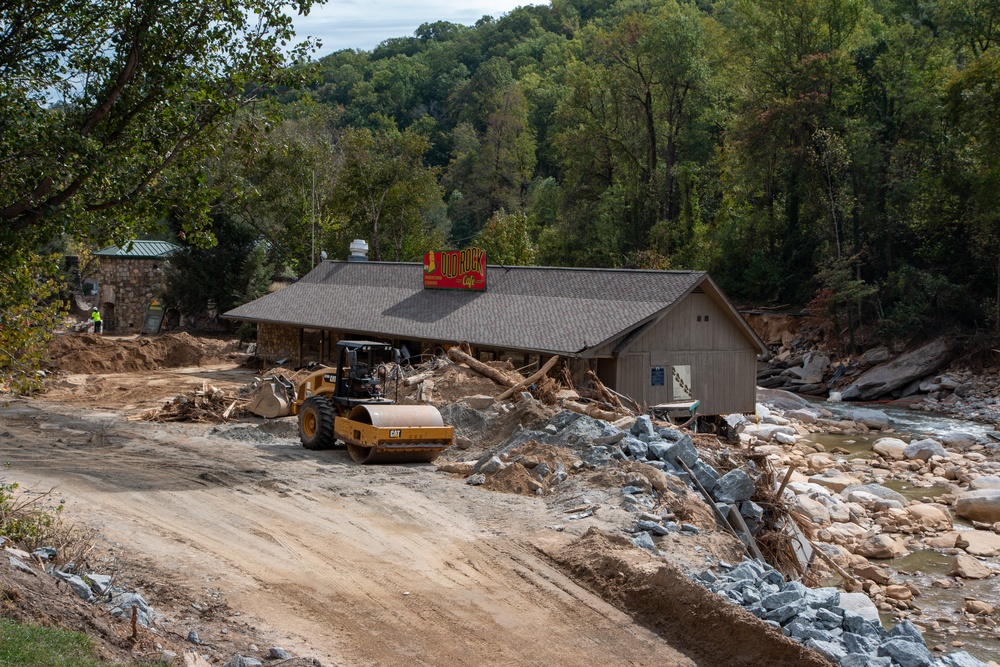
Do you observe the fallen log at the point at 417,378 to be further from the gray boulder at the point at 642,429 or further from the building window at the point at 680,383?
the gray boulder at the point at 642,429

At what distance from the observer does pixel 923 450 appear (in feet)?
90.4

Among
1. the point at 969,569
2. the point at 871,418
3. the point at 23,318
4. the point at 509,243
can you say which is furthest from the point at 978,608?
the point at 509,243

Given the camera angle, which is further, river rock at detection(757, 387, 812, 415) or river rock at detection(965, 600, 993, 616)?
river rock at detection(757, 387, 812, 415)

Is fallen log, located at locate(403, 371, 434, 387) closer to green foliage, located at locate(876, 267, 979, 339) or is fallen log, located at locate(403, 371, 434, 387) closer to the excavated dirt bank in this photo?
the excavated dirt bank

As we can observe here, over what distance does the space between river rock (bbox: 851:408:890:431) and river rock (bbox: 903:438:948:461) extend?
4569mm

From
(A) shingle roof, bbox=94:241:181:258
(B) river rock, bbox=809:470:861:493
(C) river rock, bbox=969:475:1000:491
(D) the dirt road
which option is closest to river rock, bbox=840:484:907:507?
(B) river rock, bbox=809:470:861:493

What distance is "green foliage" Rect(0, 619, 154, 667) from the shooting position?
24.1ft

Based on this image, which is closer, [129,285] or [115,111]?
[115,111]

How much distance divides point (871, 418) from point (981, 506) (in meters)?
13.2

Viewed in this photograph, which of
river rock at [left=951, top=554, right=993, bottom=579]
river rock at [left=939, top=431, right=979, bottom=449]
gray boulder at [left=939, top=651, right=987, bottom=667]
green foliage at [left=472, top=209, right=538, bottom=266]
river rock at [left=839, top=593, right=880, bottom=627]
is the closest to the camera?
gray boulder at [left=939, top=651, right=987, bottom=667]

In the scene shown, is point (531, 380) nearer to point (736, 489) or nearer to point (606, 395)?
point (606, 395)

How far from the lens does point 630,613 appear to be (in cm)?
1114

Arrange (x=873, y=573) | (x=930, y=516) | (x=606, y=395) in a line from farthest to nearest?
(x=606, y=395) < (x=930, y=516) < (x=873, y=573)

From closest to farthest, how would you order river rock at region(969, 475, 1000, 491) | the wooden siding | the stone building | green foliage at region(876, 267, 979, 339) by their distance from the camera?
river rock at region(969, 475, 1000, 491) < the wooden siding < green foliage at region(876, 267, 979, 339) < the stone building
